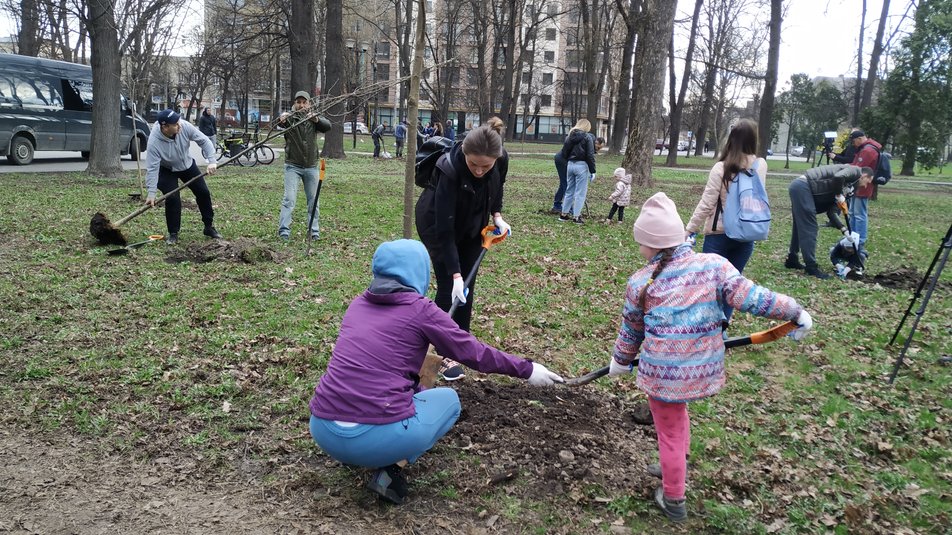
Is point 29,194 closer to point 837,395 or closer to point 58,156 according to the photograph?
point 58,156

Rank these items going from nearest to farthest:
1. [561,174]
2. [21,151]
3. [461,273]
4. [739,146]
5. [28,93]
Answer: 1. [461,273]
2. [739,146]
3. [561,174]
4. [21,151]
5. [28,93]

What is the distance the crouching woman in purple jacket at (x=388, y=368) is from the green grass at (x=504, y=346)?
0.49 meters

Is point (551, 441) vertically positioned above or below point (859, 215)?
below

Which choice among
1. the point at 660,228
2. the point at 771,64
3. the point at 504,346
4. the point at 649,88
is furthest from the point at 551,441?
the point at 771,64

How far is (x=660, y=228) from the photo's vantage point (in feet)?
10.1

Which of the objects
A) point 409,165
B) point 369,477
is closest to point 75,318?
point 409,165

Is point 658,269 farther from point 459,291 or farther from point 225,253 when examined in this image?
point 225,253

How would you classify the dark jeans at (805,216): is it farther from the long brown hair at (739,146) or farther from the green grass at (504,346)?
the long brown hair at (739,146)

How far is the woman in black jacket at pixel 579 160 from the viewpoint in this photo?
11.4m

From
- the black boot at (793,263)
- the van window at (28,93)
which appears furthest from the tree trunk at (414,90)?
the van window at (28,93)

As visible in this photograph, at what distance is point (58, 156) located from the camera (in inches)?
834

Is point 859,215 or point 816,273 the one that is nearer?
point 816,273

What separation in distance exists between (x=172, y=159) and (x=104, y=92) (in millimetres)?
8620

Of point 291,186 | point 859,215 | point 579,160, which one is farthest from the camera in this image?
point 579,160
